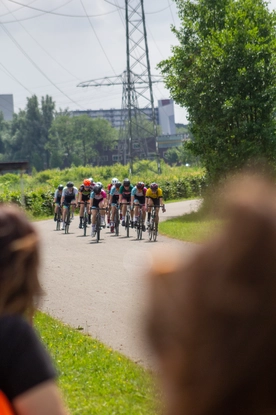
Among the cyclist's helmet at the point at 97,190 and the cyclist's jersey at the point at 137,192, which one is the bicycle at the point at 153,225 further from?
the cyclist's helmet at the point at 97,190

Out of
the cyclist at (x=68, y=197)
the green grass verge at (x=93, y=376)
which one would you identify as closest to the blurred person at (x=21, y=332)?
the green grass verge at (x=93, y=376)

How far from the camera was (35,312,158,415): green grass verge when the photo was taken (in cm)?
681

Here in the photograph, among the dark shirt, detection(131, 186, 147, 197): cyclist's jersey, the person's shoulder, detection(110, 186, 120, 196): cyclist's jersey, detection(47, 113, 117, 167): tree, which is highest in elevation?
the person's shoulder

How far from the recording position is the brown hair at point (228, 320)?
1.22m

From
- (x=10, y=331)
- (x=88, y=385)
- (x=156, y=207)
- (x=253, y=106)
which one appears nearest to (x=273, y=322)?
(x=10, y=331)

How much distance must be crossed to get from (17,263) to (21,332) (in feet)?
0.63

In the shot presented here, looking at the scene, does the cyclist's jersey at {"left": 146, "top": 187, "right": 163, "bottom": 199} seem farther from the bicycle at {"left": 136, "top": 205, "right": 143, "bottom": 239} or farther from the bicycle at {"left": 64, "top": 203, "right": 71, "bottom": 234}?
the bicycle at {"left": 64, "top": 203, "right": 71, "bottom": 234}

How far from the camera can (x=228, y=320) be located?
1223 millimetres

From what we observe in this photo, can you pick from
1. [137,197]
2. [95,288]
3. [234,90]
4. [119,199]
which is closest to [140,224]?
[137,197]

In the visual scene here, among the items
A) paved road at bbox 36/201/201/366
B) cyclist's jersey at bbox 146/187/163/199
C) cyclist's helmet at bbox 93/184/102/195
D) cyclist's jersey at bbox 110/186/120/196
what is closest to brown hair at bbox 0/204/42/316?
paved road at bbox 36/201/201/366

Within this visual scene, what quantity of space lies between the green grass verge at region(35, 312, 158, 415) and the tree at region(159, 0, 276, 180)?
26228mm

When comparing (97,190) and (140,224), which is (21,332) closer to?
(140,224)

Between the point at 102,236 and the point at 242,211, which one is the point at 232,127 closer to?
the point at 102,236

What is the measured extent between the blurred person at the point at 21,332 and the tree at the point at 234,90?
33.1 m
